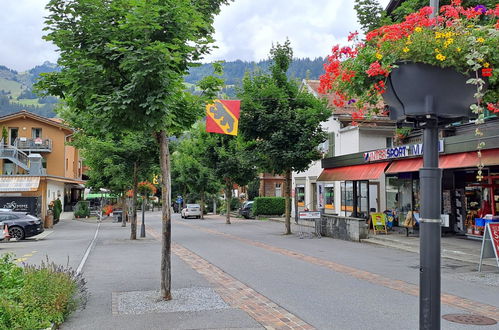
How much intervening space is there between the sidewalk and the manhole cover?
6.02m

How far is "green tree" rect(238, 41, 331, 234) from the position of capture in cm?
2175

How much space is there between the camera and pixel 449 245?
54.3 feet

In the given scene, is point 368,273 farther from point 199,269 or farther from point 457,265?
point 199,269

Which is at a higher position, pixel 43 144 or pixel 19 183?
pixel 43 144

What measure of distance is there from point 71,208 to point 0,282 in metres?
52.5

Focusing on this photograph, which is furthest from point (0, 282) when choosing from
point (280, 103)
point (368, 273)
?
point (280, 103)

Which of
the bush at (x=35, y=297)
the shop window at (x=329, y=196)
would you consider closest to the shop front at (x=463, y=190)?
the shop window at (x=329, y=196)

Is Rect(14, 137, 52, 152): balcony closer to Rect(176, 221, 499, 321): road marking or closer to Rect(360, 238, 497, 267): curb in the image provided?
Rect(360, 238, 497, 267): curb

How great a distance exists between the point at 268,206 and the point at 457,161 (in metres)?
25.9

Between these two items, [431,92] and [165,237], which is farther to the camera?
[165,237]

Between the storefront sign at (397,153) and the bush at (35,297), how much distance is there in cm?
1350

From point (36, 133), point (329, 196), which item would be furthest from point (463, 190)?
point (36, 133)

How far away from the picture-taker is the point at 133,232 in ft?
71.0

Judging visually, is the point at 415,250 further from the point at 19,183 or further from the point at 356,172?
the point at 19,183
